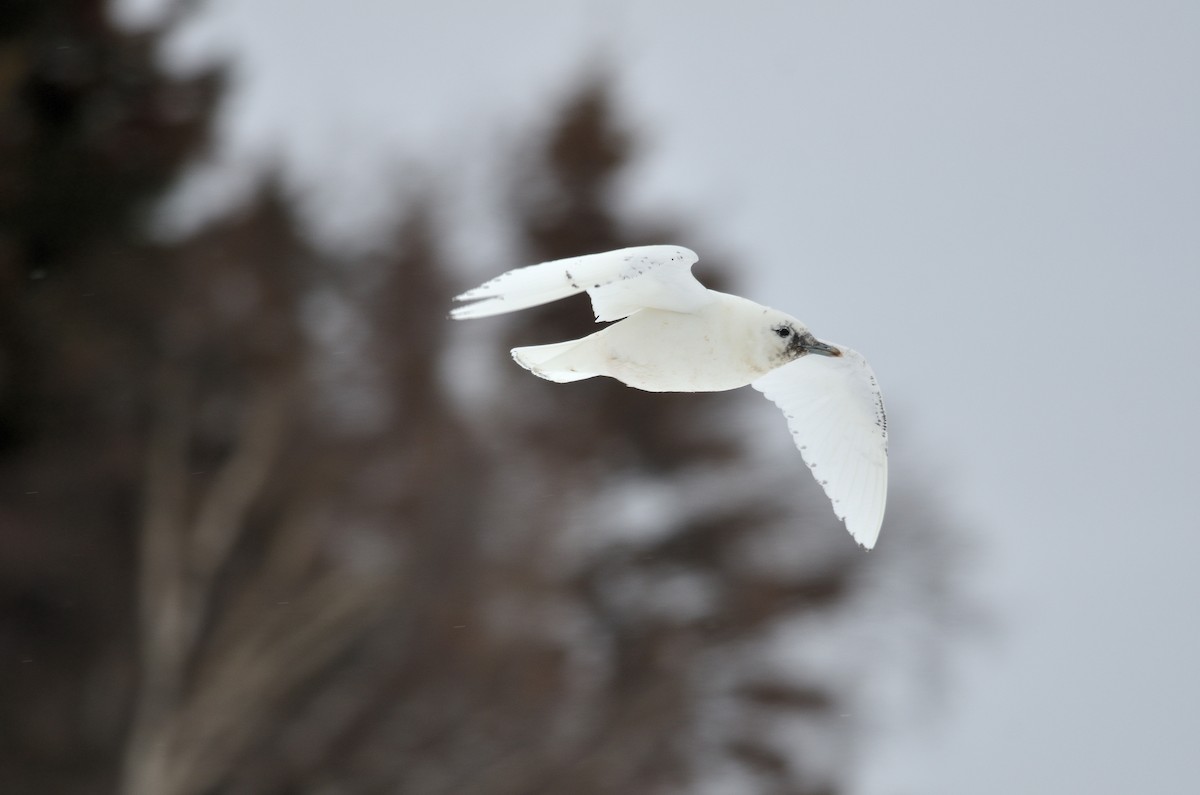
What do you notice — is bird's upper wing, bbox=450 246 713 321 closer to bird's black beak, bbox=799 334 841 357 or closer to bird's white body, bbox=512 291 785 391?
bird's white body, bbox=512 291 785 391

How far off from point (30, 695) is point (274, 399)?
10.5 feet

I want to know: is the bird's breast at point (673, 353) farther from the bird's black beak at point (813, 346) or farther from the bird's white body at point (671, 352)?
the bird's black beak at point (813, 346)

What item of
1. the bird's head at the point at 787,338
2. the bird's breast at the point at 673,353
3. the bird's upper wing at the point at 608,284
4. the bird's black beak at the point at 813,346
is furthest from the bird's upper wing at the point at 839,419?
the bird's upper wing at the point at 608,284

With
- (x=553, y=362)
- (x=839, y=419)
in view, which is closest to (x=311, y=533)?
(x=839, y=419)

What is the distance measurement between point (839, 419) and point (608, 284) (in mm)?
1138

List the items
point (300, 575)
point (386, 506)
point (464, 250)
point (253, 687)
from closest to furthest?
point (253, 687) < point (300, 575) < point (386, 506) < point (464, 250)

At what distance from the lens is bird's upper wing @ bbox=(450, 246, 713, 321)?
8.79 ft

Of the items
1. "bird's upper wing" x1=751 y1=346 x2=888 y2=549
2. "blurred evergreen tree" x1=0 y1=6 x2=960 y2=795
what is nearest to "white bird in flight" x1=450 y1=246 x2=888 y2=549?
"bird's upper wing" x1=751 y1=346 x2=888 y2=549

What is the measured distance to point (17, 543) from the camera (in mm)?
11547

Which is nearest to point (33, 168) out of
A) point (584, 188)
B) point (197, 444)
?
point (197, 444)

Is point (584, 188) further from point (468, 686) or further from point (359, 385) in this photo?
point (468, 686)

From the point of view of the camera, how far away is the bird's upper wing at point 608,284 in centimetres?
268

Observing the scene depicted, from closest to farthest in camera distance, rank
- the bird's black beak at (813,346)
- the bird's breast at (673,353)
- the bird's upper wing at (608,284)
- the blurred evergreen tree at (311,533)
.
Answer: the bird's upper wing at (608,284) → the bird's breast at (673,353) → the bird's black beak at (813,346) → the blurred evergreen tree at (311,533)

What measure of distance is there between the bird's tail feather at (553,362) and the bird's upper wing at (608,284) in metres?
0.13
